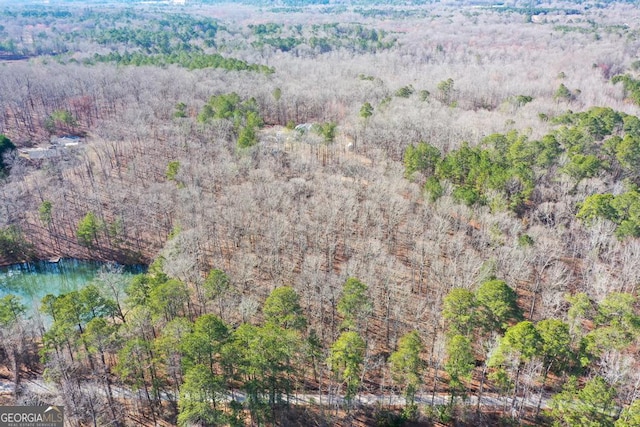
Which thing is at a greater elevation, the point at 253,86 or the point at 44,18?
the point at 44,18

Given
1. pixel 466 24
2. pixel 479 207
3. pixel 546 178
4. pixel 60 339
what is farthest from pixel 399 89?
pixel 466 24

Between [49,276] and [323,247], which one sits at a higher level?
[323,247]

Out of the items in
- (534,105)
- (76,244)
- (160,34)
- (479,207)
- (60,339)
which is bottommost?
(76,244)

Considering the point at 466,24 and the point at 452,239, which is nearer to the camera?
the point at 452,239

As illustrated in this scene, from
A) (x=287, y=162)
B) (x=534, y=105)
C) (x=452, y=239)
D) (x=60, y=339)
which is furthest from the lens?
(x=534, y=105)

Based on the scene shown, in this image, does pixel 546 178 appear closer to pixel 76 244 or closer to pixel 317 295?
pixel 317 295
